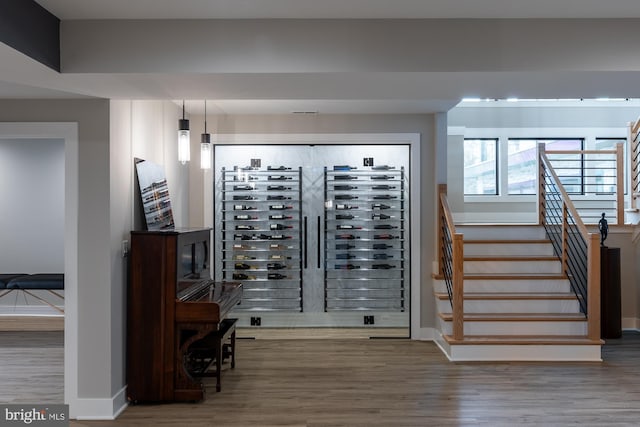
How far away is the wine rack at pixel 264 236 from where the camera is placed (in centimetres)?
667

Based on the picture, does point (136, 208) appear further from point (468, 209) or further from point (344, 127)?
point (468, 209)

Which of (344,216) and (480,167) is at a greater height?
(480,167)

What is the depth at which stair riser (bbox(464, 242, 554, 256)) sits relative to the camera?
656cm

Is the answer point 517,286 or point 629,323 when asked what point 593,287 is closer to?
point 517,286

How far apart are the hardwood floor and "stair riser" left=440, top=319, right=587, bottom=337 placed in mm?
374

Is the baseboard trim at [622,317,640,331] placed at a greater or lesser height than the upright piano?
lesser

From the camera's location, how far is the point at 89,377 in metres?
4.08

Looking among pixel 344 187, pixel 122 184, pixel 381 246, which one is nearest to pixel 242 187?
pixel 344 187

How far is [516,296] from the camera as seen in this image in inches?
233

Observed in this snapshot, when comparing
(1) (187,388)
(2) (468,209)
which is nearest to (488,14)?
(1) (187,388)

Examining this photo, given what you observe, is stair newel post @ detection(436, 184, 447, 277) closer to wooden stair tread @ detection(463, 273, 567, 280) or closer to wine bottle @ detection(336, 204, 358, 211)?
wooden stair tread @ detection(463, 273, 567, 280)

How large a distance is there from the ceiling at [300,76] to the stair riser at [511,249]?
2.88m

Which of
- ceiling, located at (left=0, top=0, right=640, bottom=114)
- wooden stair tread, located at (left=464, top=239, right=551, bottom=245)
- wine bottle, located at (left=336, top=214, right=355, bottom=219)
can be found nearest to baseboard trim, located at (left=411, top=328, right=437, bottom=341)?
wooden stair tread, located at (left=464, top=239, right=551, bottom=245)

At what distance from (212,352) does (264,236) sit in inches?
80.8
